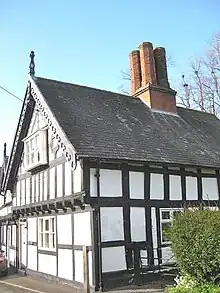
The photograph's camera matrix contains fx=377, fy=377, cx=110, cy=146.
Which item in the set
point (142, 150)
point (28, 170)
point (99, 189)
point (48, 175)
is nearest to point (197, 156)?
point (142, 150)

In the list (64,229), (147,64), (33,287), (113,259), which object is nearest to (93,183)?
(113,259)

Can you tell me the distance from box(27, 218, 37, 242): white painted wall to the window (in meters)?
0.59

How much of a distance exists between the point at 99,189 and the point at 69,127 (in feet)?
8.70

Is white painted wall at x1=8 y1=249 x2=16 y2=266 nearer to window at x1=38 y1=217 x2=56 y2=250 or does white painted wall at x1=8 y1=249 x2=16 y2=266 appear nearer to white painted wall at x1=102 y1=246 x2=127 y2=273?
window at x1=38 y1=217 x2=56 y2=250

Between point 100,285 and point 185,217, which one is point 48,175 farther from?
point 185,217

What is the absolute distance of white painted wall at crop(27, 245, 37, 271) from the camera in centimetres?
1739

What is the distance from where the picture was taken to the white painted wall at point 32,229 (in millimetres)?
17719

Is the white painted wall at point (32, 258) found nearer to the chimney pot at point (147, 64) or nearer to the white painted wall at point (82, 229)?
the white painted wall at point (82, 229)

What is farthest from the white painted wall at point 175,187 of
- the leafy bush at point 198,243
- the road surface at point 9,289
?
the road surface at point 9,289

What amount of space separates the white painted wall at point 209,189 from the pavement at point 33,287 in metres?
5.65

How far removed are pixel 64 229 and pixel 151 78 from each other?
9.78 metres

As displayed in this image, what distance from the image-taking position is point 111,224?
13.2 m

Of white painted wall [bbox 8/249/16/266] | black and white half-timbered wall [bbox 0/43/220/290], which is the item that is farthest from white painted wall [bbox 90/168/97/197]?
white painted wall [bbox 8/249/16/266]

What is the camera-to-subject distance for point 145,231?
13977 mm
